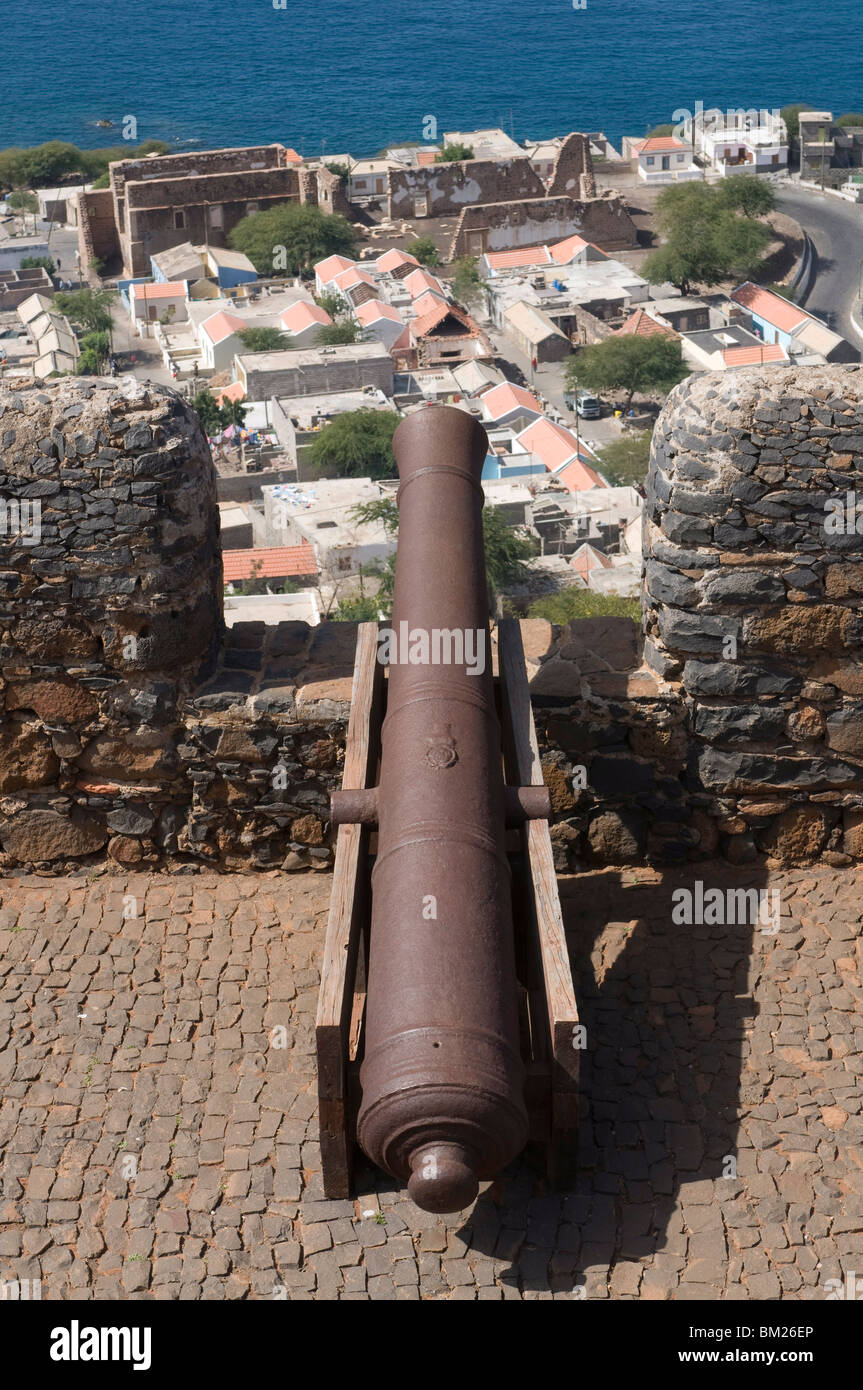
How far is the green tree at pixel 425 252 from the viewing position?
216 feet

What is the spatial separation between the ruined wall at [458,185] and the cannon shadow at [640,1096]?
6908 cm

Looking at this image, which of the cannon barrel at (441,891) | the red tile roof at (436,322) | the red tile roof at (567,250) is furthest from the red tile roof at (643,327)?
the cannon barrel at (441,891)

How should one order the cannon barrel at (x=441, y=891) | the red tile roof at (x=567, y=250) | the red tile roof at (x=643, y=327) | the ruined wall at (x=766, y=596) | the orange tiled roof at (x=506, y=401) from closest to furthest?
the cannon barrel at (x=441, y=891), the ruined wall at (x=766, y=596), the orange tiled roof at (x=506, y=401), the red tile roof at (x=643, y=327), the red tile roof at (x=567, y=250)

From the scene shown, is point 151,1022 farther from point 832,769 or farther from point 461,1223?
point 832,769

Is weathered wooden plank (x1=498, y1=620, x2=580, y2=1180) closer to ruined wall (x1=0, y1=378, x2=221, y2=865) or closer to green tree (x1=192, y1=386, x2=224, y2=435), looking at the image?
ruined wall (x1=0, y1=378, x2=221, y2=865)

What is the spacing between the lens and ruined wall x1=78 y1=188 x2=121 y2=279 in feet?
226

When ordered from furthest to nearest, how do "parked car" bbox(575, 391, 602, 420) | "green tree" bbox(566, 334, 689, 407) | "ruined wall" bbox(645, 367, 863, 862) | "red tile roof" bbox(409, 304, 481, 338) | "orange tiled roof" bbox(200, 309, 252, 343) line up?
"red tile roof" bbox(409, 304, 481, 338)
"orange tiled roof" bbox(200, 309, 252, 343)
"parked car" bbox(575, 391, 602, 420)
"green tree" bbox(566, 334, 689, 407)
"ruined wall" bbox(645, 367, 863, 862)

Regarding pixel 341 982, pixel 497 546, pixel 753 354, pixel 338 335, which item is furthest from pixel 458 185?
pixel 341 982

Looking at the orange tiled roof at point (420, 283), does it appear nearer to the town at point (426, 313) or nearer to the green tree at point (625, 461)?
the town at point (426, 313)

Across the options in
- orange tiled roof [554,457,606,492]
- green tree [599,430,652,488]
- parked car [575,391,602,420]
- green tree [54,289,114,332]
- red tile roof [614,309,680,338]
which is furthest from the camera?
green tree [54,289,114,332]

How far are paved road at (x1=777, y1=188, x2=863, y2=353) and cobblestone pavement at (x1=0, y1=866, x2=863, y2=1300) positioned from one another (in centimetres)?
5279

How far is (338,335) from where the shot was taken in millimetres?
54094

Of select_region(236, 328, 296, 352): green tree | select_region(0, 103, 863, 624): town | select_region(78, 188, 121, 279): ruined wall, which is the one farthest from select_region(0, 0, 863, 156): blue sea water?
select_region(236, 328, 296, 352): green tree

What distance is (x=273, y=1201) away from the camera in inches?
195
